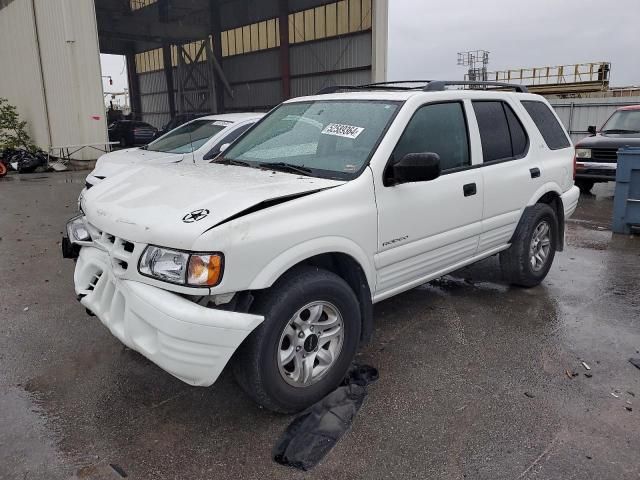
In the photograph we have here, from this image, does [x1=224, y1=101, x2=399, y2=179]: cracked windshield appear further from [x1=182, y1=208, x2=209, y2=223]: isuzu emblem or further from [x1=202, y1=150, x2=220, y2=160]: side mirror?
[x1=202, y1=150, x2=220, y2=160]: side mirror

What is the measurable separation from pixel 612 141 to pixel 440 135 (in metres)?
7.69

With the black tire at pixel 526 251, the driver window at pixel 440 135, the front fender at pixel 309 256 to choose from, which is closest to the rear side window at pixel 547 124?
the black tire at pixel 526 251

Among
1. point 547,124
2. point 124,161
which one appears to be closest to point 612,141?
point 547,124

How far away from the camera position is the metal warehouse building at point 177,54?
1550cm

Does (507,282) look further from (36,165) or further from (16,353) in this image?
(36,165)

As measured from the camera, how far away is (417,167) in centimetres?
306

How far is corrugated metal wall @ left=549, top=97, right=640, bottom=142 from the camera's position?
18.1 m

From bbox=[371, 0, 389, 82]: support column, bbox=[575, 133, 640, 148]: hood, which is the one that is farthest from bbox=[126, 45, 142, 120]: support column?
bbox=[575, 133, 640, 148]: hood

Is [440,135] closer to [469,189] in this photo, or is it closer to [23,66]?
[469,189]

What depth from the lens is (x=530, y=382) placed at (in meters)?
3.20

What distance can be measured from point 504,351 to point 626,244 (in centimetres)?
410

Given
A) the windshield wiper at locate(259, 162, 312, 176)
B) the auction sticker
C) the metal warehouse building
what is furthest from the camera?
the metal warehouse building

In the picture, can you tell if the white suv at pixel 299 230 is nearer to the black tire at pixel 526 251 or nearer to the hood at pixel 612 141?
the black tire at pixel 526 251

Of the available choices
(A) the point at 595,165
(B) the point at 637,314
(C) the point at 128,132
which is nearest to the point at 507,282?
(B) the point at 637,314
